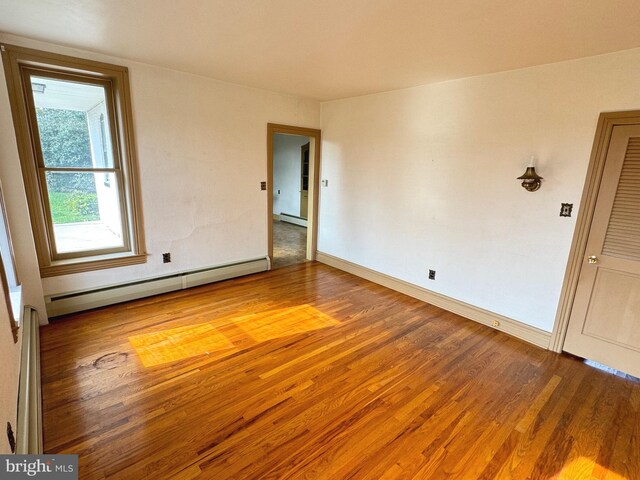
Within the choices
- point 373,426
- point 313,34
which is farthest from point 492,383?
point 313,34

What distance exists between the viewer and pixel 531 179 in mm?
2791

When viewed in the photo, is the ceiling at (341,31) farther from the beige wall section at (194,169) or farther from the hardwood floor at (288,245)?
the hardwood floor at (288,245)

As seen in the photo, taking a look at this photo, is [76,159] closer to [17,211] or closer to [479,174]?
[17,211]

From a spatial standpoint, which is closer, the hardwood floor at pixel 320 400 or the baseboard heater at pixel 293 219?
the hardwood floor at pixel 320 400

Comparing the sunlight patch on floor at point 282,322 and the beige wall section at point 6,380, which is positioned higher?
the beige wall section at point 6,380

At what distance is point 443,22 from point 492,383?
A: 261 cm

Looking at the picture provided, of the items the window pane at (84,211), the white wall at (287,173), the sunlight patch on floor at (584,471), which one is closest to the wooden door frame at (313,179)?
the window pane at (84,211)

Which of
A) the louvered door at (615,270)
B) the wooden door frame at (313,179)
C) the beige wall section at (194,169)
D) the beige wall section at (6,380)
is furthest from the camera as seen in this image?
the wooden door frame at (313,179)

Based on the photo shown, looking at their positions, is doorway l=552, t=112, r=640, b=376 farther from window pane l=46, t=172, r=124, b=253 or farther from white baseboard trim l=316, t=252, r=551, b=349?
window pane l=46, t=172, r=124, b=253

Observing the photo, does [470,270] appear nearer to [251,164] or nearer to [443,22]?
[443,22]

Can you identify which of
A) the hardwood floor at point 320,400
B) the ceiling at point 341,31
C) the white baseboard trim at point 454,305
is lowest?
the hardwood floor at point 320,400

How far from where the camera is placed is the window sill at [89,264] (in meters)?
3.02

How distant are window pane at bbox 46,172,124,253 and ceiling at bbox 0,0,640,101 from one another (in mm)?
1227

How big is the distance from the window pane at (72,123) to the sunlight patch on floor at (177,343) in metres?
1.88
